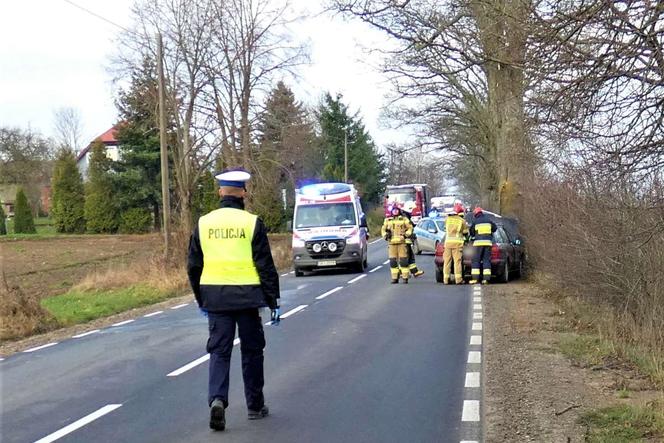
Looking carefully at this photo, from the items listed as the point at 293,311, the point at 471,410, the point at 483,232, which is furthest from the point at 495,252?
the point at 471,410

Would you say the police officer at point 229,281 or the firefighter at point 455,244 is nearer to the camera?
the police officer at point 229,281

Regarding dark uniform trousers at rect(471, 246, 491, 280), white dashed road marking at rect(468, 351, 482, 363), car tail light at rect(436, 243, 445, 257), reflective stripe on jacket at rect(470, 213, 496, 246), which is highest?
reflective stripe on jacket at rect(470, 213, 496, 246)

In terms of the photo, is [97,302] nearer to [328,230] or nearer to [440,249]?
[328,230]

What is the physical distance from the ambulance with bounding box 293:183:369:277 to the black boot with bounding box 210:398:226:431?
16.8 m

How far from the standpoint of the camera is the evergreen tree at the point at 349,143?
74188 millimetres

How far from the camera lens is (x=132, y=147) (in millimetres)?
59531

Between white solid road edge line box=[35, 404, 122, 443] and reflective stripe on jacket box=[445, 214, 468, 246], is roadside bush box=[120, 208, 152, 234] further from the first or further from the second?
white solid road edge line box=[35, 404, 122, 443]

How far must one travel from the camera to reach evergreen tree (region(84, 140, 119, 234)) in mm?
60656

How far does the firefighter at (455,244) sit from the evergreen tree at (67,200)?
49609 mm

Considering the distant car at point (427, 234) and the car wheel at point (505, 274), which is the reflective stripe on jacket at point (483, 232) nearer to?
the car wheel at point (505, 274)

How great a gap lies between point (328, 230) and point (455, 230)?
5.49 metres

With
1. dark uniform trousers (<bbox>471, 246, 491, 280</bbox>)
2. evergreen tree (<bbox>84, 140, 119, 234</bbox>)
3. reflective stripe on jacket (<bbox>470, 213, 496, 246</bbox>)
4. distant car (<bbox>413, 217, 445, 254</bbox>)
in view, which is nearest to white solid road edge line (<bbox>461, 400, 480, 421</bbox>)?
reflective stripe on jacket (<bbox>470, 213, 496, 246</bbox>)

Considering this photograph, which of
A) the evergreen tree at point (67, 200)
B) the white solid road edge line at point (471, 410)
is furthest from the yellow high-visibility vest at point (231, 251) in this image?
the evergreen tree at point (67, 200)

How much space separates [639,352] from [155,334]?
7094mm
